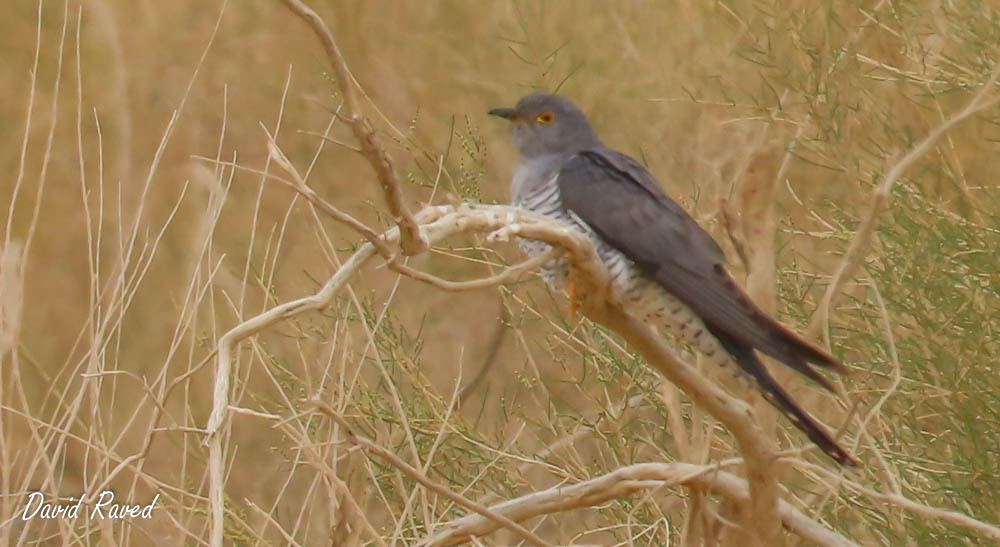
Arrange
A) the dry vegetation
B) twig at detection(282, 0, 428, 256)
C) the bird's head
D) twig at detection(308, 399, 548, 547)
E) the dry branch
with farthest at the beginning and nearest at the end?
→ the bird's head < the dry vegetation < twig at detection(308, 399, 548, 547) < the dry branch < twig at detection(282, 0, 428, 256)

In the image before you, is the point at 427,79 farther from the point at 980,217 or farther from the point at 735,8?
the point at 980,217

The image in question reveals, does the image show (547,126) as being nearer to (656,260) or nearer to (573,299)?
(656,260)

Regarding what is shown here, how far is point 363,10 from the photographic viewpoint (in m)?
7.18

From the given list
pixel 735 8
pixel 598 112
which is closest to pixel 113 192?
pixel 598 112

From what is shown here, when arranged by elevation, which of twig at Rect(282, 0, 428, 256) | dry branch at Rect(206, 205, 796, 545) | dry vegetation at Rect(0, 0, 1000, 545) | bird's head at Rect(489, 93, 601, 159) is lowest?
dry vegetation at Rect(0, 0, 1000, 545)

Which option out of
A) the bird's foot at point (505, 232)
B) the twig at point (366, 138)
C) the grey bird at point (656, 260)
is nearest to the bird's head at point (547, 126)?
the grey bird at point (656, 260)

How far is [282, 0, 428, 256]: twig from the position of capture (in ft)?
6.14

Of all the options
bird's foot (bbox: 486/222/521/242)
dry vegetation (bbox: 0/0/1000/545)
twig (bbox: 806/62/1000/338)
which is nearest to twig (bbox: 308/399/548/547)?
dry vegetation (bbox: 0/0/1000/545)

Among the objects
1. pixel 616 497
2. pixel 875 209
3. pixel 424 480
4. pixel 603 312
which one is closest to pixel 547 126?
pixel 603 312

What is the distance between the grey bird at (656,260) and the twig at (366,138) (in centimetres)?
92

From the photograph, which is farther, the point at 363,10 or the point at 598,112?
the point at 363,10

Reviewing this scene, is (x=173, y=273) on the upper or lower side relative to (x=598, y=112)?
lower

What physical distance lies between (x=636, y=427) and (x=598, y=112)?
1.30m

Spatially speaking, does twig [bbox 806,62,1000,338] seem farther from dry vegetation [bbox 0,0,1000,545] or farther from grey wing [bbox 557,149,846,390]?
grey wing [bbox 557,149,846,390]
